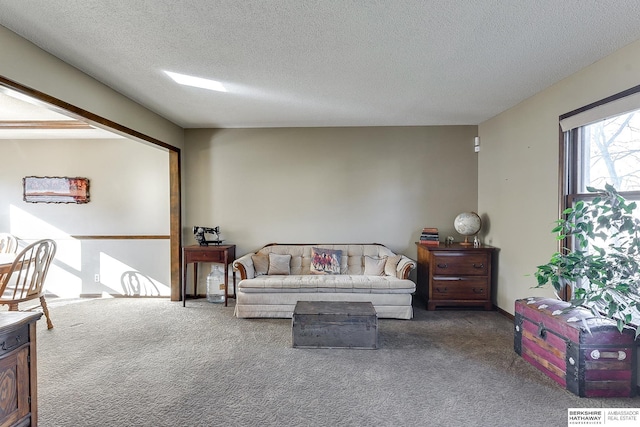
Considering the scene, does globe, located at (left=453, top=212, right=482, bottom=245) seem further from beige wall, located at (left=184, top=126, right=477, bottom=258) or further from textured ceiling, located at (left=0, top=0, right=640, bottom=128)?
textured ceiling, located at (left=0, top=0, right=640, bottom=128)

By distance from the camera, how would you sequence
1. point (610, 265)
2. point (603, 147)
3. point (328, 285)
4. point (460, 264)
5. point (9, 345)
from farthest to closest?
point (460, 264)
point (328, 285)
point (603, 147)
point (610, 265)
point (9, 345)

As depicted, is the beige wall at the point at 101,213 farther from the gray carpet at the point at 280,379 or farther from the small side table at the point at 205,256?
the gray carpet at the point at 280,379

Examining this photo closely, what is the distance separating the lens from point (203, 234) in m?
4.40

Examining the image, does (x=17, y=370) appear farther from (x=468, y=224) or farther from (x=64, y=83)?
(x=468, y=224)

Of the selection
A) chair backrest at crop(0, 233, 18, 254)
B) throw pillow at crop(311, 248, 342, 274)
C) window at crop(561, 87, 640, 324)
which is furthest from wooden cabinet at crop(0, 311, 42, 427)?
chair backrest at crop(0, 233, 18, 254)

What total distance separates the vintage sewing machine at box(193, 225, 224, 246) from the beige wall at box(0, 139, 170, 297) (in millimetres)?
736

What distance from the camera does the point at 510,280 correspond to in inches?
148

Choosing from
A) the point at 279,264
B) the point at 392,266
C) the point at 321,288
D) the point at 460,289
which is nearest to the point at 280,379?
the point at 321,288

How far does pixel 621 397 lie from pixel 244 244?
164 inches

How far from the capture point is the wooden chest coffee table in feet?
9.56

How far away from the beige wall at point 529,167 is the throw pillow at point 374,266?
4.87ft

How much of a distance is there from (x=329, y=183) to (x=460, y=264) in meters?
2.08

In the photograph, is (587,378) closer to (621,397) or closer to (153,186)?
(621,397)

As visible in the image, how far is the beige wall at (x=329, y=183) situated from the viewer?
461cm
